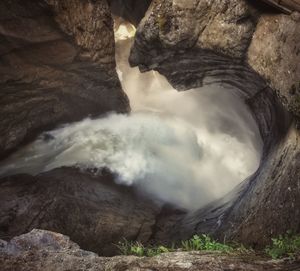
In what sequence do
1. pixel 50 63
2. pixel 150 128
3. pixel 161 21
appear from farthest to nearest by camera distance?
pixel 150 128 → pixel 50 63 → pixel 161 21

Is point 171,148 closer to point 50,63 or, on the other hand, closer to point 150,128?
point 150,128

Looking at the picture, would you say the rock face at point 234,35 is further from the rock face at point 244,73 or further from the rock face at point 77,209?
the rock face at point 77,209

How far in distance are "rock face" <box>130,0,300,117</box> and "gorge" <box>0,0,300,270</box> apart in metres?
0.03

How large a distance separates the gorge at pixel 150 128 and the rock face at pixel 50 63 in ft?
0.13

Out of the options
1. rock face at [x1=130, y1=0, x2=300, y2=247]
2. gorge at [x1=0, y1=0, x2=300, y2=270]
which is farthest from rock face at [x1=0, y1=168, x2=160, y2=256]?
rock face at [x1=130, y1=0, x2=300, y2=247]

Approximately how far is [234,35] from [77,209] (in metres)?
6.02

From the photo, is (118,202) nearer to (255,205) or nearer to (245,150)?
(255,205)

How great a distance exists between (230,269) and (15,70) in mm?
8382

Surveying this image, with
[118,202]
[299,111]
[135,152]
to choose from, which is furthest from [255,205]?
[135,152]

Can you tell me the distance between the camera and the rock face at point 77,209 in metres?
8.80

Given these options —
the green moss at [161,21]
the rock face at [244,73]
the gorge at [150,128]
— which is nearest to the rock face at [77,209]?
the gorge at [150,128]

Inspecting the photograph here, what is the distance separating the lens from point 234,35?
7680mm

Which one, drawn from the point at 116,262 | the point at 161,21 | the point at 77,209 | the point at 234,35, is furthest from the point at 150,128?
the point at 116,262

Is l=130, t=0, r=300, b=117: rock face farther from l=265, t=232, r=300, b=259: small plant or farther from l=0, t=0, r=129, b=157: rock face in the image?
l=265, t=232, r=300, b=259: small plant
